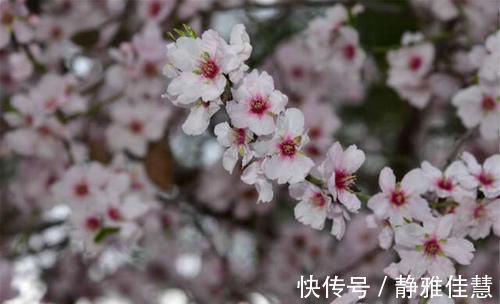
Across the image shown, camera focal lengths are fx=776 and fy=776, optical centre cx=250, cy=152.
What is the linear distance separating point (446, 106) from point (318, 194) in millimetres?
879

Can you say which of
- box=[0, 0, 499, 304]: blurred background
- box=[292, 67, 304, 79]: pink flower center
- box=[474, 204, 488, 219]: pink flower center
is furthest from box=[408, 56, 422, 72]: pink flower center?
box=[474, 204, 488, 219]: pink flower center

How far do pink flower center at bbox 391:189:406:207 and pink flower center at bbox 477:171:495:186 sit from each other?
0.30 ft

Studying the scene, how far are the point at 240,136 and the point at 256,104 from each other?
0.12ft

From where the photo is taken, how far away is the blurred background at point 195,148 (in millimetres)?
1223

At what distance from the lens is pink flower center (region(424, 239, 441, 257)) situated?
29.4 inches

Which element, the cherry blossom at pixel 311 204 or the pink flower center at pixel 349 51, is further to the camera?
the pink flower center at pixel 349 51

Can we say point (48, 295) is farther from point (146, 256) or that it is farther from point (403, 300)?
point (403, 300)

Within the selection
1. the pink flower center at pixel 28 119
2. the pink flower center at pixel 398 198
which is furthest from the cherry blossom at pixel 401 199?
the pink flower center at pixel 28 119

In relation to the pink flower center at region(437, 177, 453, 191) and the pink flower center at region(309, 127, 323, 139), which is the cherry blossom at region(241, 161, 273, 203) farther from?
the pink flower center at region(309, 127, 323, 139)

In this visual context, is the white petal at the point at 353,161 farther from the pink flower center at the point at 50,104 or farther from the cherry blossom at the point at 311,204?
the pink flower center at the point at 50,104

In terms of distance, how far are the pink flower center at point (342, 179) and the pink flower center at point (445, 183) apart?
13 cm

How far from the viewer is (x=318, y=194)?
0.73 meters

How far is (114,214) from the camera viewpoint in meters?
1.08

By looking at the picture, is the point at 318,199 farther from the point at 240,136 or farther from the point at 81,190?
the point at 81,190
